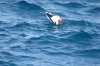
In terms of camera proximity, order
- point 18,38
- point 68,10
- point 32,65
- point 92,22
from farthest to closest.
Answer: point 68,10, point 92,22, point 18,38, point 32,65

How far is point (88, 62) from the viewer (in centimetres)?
1614

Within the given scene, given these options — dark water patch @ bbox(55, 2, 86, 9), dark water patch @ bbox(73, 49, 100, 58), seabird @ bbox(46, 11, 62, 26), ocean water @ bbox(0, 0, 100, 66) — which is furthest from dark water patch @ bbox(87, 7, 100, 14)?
dark water patch @ bbox(73, 49, 100, 58)

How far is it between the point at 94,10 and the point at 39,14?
415 cm

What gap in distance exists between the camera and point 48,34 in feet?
61.1

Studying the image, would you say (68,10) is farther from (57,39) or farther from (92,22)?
(57,39)

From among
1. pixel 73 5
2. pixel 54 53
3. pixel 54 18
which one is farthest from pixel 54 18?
pixel 54 53

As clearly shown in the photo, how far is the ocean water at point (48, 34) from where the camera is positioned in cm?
1622

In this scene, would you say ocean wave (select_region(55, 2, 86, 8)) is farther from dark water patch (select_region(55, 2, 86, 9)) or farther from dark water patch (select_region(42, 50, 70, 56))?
dark water patch (select_region(42, 50, 70, 56))

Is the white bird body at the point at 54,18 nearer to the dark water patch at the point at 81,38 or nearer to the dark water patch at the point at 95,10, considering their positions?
the dark water patch at the point at 81,38

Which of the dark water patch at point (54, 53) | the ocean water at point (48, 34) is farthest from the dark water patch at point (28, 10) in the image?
the dark water patch at point (54, 53)

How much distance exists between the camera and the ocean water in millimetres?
16219

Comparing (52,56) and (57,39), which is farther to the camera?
(57,39)

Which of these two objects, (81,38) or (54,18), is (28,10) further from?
(81,38)

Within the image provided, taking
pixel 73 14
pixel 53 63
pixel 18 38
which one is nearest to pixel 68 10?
pixel 73 14
